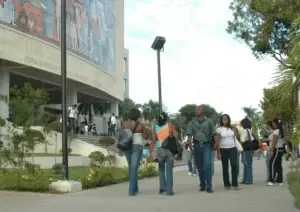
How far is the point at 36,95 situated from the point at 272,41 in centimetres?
600

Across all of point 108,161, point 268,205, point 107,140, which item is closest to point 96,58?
point 107,140

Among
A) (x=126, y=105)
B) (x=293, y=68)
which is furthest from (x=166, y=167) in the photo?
(x=126, y=105)

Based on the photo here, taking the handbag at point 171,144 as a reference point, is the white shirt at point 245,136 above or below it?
above

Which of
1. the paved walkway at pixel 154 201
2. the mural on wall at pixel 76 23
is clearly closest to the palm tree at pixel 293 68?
the paved walkway at pixel 154 201

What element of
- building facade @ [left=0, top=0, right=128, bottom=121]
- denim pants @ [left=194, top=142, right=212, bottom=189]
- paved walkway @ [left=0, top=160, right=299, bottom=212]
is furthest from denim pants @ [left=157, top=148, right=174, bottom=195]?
building facade @ [left=0, top=0, right=128, bottom=121]

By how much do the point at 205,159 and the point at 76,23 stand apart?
36605 millimetres

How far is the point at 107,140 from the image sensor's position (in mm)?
31875

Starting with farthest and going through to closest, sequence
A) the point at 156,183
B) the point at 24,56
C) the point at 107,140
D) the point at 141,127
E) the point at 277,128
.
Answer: the point at 24,56
the point at 107,140
the point at 156,183
the point at 277,128
the point at 141,127

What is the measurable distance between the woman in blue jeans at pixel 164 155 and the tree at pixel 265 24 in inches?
114

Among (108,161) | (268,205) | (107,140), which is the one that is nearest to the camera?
(268,205)

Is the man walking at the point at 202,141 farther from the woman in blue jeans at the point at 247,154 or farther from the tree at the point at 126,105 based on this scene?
the tree at the point at 126,105

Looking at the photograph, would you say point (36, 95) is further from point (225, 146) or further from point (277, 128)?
point (277, 128)

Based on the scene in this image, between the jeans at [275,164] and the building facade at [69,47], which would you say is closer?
the jeans at [275,164]

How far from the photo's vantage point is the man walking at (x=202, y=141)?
39.3ft
